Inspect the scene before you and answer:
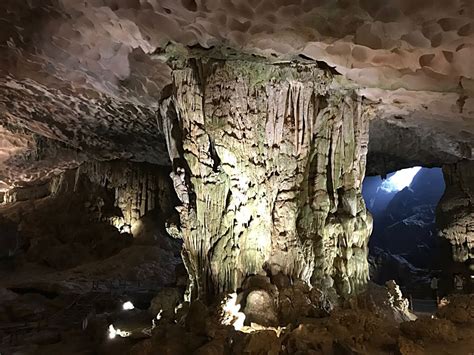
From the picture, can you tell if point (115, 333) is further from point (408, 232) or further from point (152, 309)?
point (408, 232)

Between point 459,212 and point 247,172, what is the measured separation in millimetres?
9834

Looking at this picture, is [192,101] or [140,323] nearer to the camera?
[192,101]

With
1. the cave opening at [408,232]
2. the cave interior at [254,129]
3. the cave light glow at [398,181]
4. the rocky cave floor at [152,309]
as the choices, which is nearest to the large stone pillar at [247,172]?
the cave interior at [254,129]

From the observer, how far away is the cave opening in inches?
818

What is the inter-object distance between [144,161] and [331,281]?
31.8 feet

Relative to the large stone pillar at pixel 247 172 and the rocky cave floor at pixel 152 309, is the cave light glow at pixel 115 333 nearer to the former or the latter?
the rocky cave floor at pixel 152 309

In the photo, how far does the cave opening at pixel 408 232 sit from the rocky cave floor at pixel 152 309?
31.9 ft

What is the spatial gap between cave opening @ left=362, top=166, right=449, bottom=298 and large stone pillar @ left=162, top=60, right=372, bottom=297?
32.3 ft

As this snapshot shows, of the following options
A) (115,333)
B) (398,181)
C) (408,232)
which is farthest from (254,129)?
(398,181)

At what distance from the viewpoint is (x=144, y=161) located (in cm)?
1562

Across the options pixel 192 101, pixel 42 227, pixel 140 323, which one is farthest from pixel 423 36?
pixel 42 227

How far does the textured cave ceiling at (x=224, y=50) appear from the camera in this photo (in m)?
5.50

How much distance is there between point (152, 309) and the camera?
30.7 ft

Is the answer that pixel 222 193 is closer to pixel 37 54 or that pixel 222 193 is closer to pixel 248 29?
pixel 248 29
